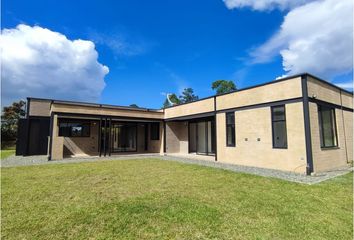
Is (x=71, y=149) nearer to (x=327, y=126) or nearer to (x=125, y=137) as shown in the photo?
(x=125, y=137)

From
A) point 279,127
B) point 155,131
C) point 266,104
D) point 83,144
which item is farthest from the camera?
point 155,131

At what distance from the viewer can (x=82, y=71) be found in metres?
Result: 22.3

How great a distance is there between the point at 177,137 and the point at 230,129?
6949 millimetres

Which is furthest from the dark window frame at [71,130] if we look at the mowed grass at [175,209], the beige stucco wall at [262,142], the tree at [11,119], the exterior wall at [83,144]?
the tree at [11,119]

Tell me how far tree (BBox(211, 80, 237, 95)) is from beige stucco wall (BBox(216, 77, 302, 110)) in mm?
31783

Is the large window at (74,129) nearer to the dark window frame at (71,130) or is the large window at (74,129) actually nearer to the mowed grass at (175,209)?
the dark window frame at (71,130)

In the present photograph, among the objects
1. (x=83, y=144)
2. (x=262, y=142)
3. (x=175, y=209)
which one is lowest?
(x=175, y=209)

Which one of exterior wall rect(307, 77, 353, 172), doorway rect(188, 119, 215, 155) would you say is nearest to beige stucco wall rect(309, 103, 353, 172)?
exterior wall rect(307, 77, 353, 172)

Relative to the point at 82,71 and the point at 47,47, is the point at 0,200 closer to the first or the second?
the point at 47,47

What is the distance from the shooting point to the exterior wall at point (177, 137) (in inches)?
675

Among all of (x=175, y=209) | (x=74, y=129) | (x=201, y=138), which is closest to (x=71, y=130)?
(x=74, y=129)

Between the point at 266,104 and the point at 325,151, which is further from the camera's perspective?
the point at 266,104

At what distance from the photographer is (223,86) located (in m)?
43.5

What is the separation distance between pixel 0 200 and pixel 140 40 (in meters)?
12.6
